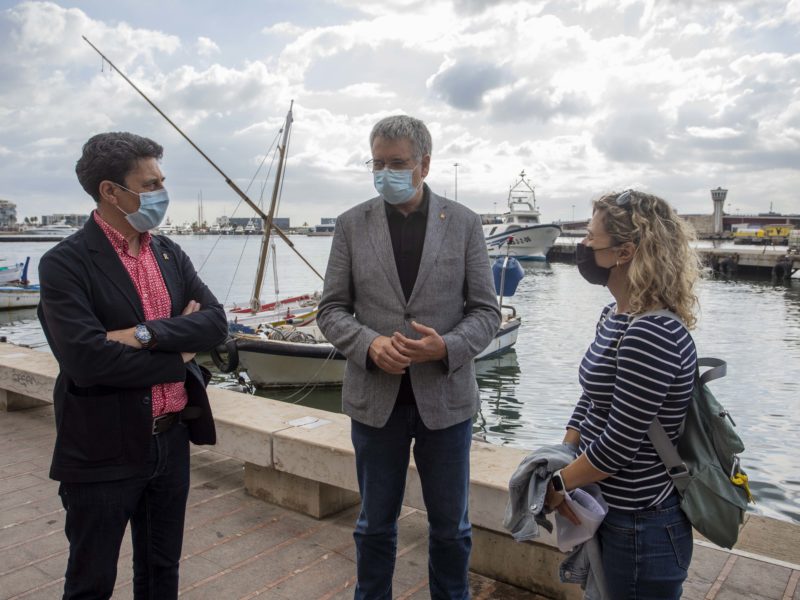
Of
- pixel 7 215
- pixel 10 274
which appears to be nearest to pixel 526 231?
pixel 10 274

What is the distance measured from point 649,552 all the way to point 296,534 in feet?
7.53

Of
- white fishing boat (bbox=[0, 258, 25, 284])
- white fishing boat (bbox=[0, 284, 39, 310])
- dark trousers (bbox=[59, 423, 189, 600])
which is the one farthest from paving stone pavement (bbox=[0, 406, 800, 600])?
white fishing boat (bbox=[0, 258, 25, 284])

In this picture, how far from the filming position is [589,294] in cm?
3688

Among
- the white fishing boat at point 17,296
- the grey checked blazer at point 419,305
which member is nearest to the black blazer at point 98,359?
the grey checked blazer at point 419,305

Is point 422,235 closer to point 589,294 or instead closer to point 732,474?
point 732,474

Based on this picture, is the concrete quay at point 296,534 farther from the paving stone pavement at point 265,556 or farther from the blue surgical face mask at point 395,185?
the blue surgical face mask at point 395,185

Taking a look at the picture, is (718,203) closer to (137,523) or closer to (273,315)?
(273,315)

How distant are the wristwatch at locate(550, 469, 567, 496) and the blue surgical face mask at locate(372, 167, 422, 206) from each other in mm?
1224

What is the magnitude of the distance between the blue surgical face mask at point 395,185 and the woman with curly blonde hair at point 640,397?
2.73ft

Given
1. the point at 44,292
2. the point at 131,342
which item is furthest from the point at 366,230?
the point at 44,292

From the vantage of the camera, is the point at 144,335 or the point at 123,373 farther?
the point at 144,335

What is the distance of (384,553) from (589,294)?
3593 cm

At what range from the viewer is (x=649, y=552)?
1.92 meters

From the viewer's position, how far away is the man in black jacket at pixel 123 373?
2.20 metres
